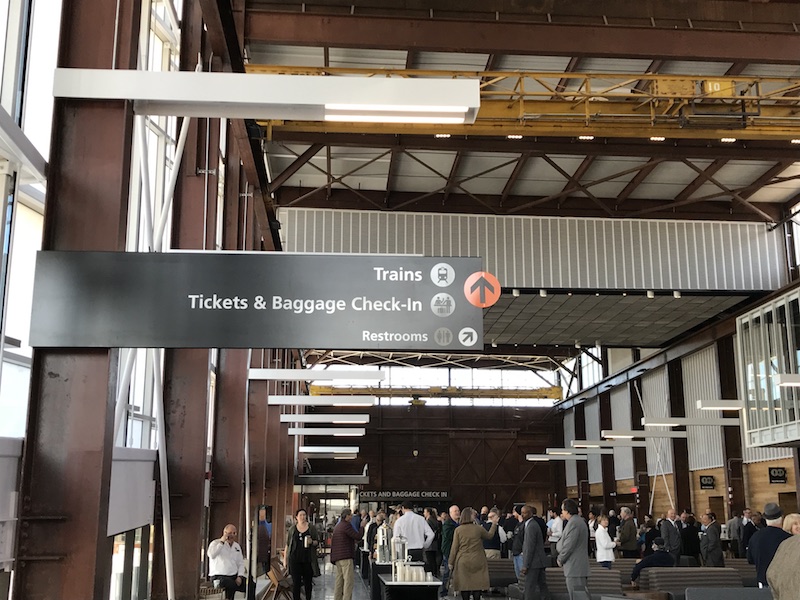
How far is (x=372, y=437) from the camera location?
43125mm

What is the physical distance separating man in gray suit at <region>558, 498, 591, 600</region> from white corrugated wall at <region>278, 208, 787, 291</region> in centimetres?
1178

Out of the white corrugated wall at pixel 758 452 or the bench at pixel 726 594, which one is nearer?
the bench at pixel 726 594

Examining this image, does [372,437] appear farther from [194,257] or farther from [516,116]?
[194,257]

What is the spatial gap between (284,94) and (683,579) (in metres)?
10.9

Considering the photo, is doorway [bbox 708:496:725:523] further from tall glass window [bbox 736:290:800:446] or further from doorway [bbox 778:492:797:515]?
tall glass window [bbox 736:290:800:446]

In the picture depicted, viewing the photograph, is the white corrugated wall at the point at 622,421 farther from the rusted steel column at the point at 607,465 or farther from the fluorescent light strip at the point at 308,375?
the fluorescent light strip at the point at 308,375

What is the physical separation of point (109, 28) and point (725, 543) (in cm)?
2396

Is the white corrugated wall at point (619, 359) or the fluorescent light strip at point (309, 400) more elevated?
the white corrugated wall at point (619, 359)

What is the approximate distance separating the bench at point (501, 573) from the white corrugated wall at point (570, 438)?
79.7 ft

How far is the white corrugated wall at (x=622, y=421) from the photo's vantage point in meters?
35.1

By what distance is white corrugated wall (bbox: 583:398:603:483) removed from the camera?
3900 cm

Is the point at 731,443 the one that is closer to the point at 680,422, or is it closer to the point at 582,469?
the point at 680,422

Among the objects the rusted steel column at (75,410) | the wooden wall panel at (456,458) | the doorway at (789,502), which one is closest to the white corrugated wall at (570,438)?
the wooden wall panel at (456,458)

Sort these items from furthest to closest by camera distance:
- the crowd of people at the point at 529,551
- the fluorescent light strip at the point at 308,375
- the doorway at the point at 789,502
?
the doorway at the point at 789,502
the fluorescent light strip at the point at 308,375
the crowd of people at the point at 529,551
